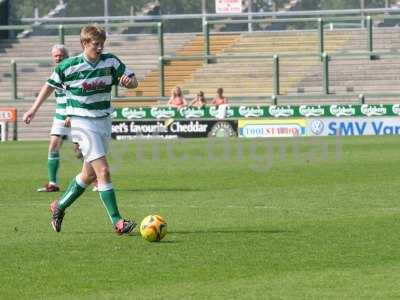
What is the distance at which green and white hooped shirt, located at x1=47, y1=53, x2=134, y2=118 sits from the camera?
1259 centimetres

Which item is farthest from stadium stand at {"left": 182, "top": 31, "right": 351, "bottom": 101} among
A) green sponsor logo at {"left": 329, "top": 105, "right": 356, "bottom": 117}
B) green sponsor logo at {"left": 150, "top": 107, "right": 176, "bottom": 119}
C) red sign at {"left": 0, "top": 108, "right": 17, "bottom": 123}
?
red sign at {"left": 0, "top": 108, "right": 17, "bottom": 123}

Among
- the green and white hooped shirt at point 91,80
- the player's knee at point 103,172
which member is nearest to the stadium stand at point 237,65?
the green and white hooped shirt at point 91,80

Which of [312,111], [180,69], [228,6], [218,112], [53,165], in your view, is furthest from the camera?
[228,6]

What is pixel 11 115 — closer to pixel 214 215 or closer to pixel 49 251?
pixel 214 215

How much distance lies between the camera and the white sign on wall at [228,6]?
48.2 meters

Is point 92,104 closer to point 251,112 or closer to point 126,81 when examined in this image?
point 126,81

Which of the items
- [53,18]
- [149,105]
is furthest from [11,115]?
[53,18]

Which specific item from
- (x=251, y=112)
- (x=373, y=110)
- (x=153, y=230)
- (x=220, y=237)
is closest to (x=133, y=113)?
(x=251, y=112)

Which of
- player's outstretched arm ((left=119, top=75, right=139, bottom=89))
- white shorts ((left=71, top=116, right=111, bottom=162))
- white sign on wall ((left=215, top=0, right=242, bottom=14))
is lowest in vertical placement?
white shorts ((left=71, top=116, right=111, bottom=162))

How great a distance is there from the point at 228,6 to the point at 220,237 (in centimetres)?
3692

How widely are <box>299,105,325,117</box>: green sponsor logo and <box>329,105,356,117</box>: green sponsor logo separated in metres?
0.36

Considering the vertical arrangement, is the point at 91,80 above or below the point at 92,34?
below

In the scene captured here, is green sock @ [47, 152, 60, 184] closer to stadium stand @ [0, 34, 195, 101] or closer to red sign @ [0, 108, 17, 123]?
red sign @ [0, 108, 17, 123]

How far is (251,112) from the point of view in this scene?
37312 mm
